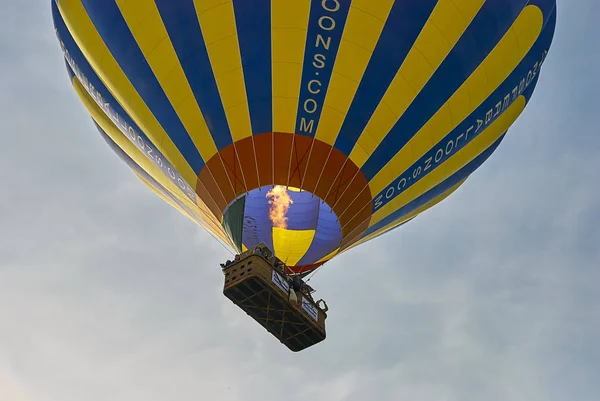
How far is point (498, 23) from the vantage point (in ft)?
37.7

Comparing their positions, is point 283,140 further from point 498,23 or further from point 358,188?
point 498,23

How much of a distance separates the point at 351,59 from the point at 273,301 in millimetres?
3650

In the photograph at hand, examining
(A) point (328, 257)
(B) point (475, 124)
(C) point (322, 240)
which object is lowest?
(A) point (328, 257)

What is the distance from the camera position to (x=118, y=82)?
39.1 feet

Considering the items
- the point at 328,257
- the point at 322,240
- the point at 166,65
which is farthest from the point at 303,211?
the point at 166,65

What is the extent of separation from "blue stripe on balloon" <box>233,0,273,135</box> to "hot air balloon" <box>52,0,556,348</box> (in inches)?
0.6

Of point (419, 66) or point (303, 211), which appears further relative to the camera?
point (303, 211)

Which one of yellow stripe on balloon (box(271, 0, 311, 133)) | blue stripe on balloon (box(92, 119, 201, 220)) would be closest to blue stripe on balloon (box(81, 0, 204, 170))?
yellow stripe on balloon (box(271, 0, 311, 133))

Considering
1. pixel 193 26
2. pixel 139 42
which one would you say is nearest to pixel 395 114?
pixel 193 26

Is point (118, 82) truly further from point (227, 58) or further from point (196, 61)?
point (227, 58)

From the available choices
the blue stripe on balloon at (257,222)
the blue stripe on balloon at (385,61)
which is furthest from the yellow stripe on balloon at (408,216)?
the blue stripe on balloon at (385,61)

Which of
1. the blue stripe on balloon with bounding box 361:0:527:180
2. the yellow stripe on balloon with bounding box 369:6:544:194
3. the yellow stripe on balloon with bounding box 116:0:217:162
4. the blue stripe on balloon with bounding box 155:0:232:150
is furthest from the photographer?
the yellow stripe on balloon with bounding box 369:6:544:194

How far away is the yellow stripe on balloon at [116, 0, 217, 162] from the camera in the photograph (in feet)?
36.7

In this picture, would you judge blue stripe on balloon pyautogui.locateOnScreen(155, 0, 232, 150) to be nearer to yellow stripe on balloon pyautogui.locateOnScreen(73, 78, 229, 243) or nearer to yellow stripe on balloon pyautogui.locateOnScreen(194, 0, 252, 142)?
yellow stripe on balloon pyautogui.locateOnScreen(194, 0, 252, 142)
